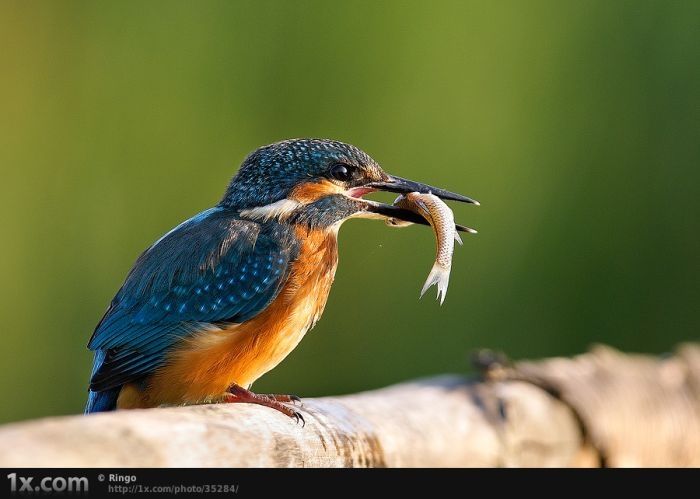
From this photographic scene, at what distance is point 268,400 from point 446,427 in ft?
2.08

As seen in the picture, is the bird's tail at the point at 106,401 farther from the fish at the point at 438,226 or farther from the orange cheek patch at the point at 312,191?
the fish at the point at 438,226

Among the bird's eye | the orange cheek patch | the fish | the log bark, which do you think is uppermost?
the bird's eye

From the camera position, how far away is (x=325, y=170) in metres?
2.95

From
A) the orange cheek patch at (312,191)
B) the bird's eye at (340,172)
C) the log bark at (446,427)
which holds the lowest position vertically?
the log bark at (446,427)

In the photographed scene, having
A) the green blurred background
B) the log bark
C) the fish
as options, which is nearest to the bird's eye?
the fish

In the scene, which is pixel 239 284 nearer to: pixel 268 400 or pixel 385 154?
pixel 268 400

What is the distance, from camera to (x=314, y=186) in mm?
2936

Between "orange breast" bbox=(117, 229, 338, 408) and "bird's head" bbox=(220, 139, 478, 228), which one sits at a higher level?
"bird's head" bbox=(220, 139, 478, 228)

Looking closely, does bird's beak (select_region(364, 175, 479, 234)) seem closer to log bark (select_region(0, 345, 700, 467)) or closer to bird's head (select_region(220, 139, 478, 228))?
bird's head (select_region(220, 139, 478, 228))

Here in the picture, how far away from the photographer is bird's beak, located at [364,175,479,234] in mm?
→ 2893

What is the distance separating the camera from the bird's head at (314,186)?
9.59 feet
